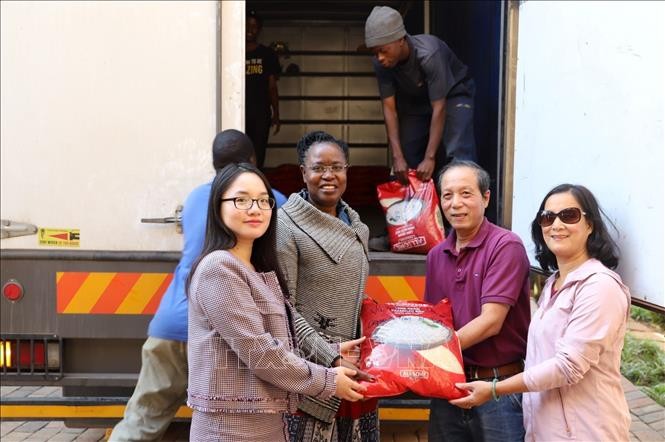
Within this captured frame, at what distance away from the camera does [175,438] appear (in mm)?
4074

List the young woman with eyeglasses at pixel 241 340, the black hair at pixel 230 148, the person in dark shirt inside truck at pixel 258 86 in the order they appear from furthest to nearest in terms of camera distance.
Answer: the person in dark shirt inside truck at pixel 258 86, the black hair at pixel 230 148, the young woman with eyeglasses at pixel 241 340

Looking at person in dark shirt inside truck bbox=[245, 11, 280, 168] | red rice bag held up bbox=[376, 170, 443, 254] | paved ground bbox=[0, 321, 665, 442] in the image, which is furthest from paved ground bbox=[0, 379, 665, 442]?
person in dark shirt inside truck bbox=[245, 11, 280, 168]

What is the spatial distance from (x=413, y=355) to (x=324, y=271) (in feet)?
1.26

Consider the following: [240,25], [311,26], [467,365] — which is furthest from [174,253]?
[311,26]

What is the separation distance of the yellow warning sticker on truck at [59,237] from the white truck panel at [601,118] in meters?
1.97

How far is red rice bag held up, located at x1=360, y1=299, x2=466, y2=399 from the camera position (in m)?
2.03

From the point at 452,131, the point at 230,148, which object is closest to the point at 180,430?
the point at 230,148

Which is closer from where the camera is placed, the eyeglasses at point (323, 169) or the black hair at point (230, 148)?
the eyeglasses at point (323, 169)

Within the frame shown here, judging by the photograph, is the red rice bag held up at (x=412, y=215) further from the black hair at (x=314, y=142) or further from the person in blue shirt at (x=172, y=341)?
the black hair at (x=314, y=142)

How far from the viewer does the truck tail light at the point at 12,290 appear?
10.2ft

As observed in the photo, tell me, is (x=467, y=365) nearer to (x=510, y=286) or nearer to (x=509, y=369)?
(x=509, y=369)

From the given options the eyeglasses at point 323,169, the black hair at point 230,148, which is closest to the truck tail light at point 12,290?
the black hair at point 230,148

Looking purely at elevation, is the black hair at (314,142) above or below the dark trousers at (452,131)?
below

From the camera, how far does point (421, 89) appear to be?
4.17m
